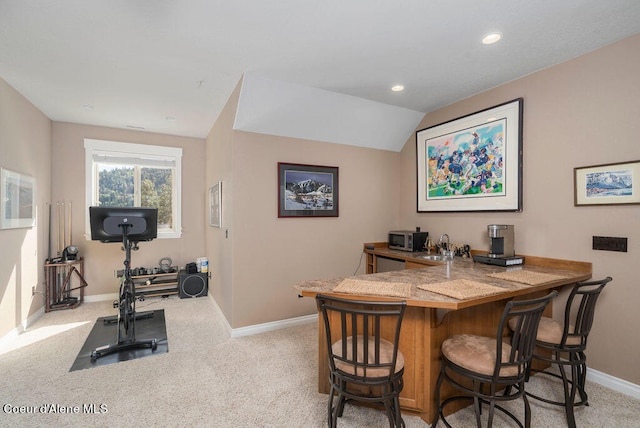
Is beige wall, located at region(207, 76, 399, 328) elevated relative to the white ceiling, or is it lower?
lower

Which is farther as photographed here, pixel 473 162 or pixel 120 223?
pixel 473 162

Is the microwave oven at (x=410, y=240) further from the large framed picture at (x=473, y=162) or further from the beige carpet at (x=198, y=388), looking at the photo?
the beige carpet at (x=198, y=388)

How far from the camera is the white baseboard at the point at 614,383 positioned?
214 cm

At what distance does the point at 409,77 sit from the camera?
9.31ft

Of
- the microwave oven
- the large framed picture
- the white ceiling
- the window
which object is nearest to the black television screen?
the white ceiling

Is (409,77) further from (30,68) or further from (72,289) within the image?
(72,289)

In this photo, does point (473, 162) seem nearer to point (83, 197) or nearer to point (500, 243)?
point (500, 243)

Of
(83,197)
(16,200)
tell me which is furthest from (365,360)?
(83,197)

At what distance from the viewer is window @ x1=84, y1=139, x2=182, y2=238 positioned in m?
4.39

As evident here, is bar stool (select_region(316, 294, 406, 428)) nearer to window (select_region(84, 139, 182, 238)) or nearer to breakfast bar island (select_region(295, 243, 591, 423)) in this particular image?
breakfast bar island (select_region(295, 243, 591, 423))

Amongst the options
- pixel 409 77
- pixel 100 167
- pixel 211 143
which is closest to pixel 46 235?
pixel 100 167

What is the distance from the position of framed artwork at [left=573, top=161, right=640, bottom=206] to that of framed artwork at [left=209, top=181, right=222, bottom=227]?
379 centimetres

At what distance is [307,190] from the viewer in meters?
3.60

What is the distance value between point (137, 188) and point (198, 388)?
3.71 meters
